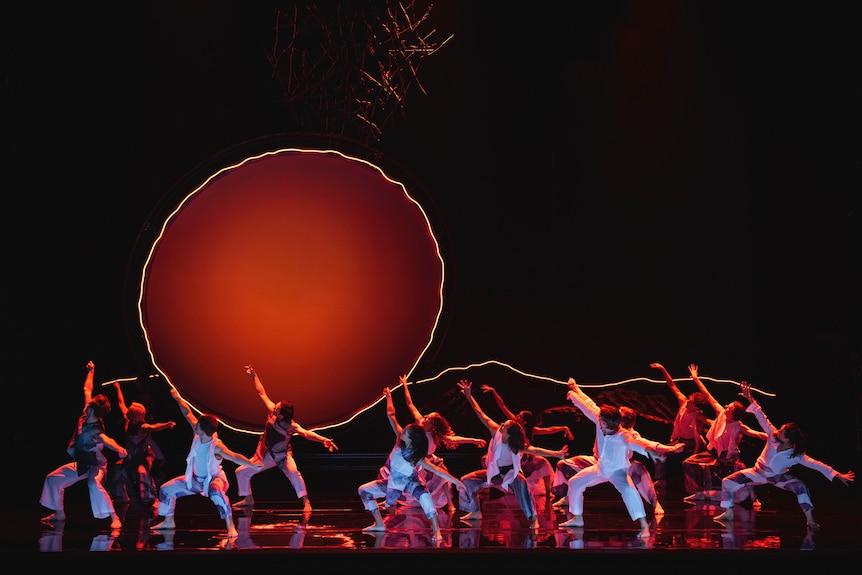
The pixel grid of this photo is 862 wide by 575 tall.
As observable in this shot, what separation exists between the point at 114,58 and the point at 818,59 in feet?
27.4

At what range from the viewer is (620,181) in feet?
41.3

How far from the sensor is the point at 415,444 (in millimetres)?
7176

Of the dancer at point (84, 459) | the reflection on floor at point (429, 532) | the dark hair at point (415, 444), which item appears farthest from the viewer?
the dancer at point (84, 459)

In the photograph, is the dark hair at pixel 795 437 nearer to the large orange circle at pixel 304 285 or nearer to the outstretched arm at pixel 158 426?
the large orange circle at pixel 304 285

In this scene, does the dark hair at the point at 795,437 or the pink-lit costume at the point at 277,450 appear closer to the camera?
the dark hair at the point at 795,437

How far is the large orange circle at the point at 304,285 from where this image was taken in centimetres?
1163

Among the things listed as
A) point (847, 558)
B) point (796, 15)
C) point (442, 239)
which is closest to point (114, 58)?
point (442, 239)

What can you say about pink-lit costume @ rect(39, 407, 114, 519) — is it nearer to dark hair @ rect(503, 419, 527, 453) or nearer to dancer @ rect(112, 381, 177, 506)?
dancer @ rect(112, 381, 177, 506)

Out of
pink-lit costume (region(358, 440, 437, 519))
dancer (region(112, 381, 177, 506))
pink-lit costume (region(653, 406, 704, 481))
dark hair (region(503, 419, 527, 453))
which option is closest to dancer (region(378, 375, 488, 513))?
dark hair (region(503, 419, 527, 453))

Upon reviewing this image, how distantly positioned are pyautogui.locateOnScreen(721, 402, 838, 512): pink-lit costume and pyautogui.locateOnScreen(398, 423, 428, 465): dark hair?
264cm

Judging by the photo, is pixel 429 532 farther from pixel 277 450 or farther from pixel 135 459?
pixel 135 459

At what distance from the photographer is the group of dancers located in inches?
290

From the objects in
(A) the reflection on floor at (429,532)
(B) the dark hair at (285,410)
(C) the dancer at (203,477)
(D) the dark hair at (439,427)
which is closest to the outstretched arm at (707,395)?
(A) the reflection on floor at (429,532)

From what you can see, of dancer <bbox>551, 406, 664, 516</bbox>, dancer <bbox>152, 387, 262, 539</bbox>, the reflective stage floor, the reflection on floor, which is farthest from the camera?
dancer <bbox>551, 406, 664, 516</bbox>
